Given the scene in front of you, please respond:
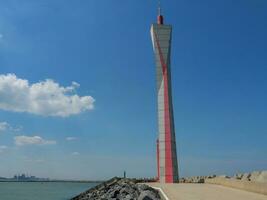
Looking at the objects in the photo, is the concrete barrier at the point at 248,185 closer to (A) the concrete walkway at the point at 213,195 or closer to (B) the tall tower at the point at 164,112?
(A) the concrete walkway at the point at 213,195

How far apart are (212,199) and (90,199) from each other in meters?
18.9

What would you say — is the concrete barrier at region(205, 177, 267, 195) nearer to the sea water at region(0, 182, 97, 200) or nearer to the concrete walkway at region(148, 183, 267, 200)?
the concrete walkway at region(148, 183, 267, 200)

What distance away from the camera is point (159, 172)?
4341 cm

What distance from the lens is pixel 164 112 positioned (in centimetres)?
4316

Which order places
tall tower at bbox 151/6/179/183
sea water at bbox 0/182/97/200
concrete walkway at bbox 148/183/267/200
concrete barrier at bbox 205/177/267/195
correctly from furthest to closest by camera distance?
sea water at bbox 0/182/97/200 < tall tower at bbox 151/6/179/183 < concrete barrier at bbox 205/177/267/195 < concrete walkway at bbox 148/183/267/200

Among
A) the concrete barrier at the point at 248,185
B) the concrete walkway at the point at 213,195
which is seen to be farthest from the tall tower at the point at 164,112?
the concrete walkway at the point at 213,195

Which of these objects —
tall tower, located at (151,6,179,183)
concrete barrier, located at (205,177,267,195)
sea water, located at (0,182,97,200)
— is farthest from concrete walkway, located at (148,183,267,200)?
sea water, located at (0,182,97,200)

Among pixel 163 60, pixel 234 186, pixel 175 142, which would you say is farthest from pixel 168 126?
pixel 234 186

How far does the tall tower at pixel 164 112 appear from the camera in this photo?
42.8 metres

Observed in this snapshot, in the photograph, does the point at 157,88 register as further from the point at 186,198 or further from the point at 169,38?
the point at 186,198

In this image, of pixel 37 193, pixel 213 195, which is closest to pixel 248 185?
pixel 213 195

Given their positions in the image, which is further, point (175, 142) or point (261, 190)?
point (175, 142)

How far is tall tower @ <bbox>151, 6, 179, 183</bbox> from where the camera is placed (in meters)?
42.8

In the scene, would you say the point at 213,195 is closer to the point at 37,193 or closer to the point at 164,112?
the point at 164,112
